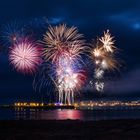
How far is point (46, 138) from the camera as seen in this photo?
127 ft

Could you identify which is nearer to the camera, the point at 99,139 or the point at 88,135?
the point at 99,139

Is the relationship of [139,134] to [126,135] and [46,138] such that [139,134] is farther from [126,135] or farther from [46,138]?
[46,138]

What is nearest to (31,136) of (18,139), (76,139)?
(18,139)

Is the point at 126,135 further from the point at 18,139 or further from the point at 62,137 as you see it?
the point at 18,139

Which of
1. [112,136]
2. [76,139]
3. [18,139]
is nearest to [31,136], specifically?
[18,139]

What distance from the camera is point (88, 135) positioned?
40.7m

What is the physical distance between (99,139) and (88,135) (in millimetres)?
3929

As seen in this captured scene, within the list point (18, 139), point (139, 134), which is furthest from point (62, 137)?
point (139, 134)

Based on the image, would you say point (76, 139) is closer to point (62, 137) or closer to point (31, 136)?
point (62, 137)

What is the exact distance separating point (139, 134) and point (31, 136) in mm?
10108

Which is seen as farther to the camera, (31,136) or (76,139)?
(31,136)

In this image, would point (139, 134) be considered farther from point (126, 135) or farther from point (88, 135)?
point (88, 135)

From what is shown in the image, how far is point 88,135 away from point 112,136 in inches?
111

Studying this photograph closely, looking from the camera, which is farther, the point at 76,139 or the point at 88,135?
the point at 88,135
